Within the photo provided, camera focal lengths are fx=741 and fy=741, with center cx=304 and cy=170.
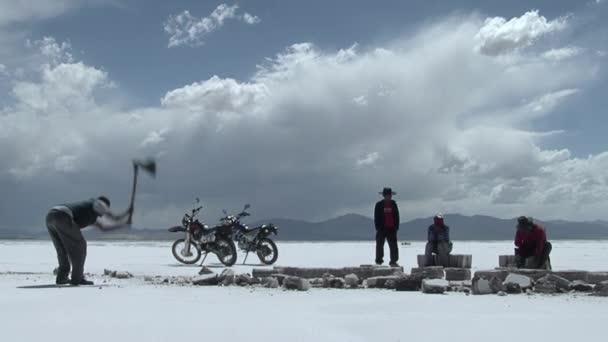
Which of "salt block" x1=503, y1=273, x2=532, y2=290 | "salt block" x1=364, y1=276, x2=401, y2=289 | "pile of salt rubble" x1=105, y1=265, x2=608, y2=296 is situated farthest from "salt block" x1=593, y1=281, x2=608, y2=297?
"salt block" x1=364, y1=276, x2=401, y2=289

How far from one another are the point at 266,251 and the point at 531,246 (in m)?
7.50

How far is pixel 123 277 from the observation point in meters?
12.5

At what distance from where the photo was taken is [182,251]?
18.3 m

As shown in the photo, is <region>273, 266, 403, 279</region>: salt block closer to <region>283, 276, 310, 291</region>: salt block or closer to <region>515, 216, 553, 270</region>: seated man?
<region>283, 276, 310, 291</region>: salt block

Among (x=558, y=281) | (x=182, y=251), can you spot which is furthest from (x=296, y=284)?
(x=182, y=251)

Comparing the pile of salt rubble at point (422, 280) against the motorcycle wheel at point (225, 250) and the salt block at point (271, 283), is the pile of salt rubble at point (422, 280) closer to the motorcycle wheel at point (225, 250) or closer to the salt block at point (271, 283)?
the salt block at point (271, 283)

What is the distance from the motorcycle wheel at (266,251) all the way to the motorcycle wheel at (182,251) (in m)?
1.51

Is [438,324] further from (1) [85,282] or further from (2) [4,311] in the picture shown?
(1) [85,282]

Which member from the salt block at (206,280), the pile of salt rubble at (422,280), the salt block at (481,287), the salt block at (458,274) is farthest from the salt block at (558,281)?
the salt block at (206,280)

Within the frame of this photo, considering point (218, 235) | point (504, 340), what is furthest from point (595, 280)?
point (218, 235)

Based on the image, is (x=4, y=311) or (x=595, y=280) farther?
(x=595, y=280)

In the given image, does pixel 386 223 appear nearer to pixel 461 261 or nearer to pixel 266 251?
pixel 461 261

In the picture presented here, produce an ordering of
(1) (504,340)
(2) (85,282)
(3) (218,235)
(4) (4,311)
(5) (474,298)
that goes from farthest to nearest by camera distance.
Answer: (3) (218,235), (2) (85,282), (5) (474,298), (4) (4,311), (1) (504,340)

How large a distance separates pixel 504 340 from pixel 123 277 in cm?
819
